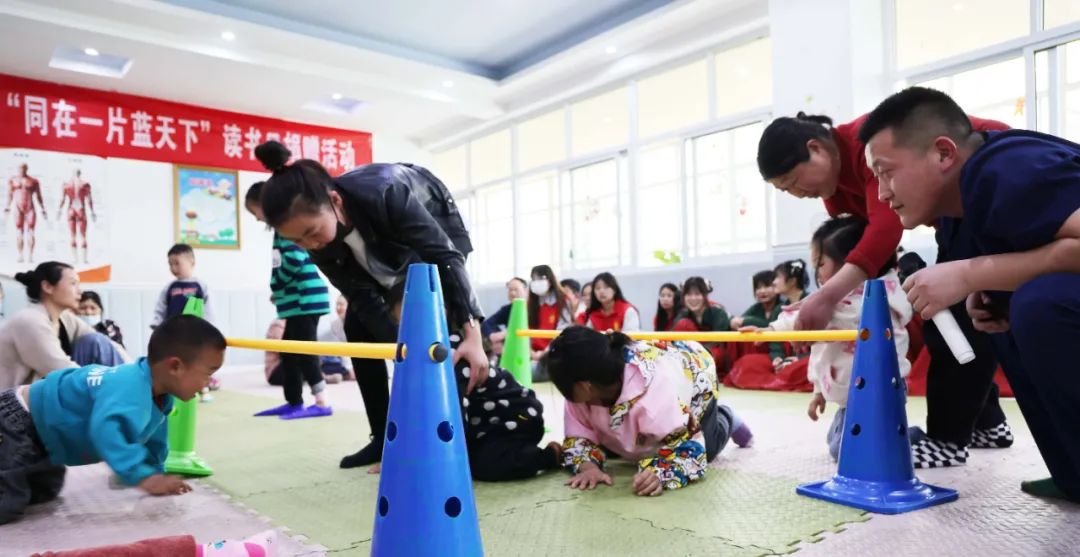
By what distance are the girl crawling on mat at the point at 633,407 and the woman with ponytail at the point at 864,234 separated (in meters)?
0.35

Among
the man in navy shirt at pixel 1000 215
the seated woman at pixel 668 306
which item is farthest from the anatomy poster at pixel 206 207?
the man in navy shirt at pixel 1000 215

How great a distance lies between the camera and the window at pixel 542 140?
22.9 ft

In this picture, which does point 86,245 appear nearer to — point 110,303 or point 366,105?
point 110,303

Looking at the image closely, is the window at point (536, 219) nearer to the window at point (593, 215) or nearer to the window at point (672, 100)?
the window at point (593, 215)

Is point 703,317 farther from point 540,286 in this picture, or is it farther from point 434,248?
point 434,248

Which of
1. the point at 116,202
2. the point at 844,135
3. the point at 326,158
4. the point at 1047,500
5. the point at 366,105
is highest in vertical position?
the point at 366,105

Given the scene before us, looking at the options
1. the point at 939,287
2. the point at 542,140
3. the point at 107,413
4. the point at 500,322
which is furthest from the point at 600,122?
the point at 939,287

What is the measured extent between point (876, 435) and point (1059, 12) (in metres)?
3.62

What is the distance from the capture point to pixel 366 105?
274 inches

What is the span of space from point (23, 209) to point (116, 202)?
0.70 metres

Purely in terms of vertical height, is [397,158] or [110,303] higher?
[397,158]

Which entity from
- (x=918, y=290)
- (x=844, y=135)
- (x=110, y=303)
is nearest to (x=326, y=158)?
(x=110, y=303)

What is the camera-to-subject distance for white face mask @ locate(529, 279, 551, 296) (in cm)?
477

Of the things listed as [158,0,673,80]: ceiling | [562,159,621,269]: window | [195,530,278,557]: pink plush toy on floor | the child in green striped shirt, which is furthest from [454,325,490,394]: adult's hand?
[562,159,621,269]: window
